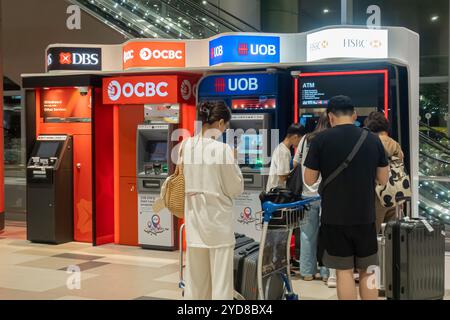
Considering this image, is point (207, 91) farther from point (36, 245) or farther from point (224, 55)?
point (36, 245)

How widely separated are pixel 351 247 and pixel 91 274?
301 centimetres

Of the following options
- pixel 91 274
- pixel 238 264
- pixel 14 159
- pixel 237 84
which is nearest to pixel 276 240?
pixel 238 264

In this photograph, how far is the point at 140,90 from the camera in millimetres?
6770

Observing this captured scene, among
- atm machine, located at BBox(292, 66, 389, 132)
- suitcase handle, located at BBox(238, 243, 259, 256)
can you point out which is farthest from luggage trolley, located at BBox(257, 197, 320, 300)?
atm machine, located at BBox(292, 66, 389, 132)

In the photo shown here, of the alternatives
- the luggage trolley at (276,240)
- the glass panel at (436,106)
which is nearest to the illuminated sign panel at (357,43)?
the luggage trolley at (276,240)

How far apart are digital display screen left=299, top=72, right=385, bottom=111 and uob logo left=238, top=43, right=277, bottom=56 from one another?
80 centimetres

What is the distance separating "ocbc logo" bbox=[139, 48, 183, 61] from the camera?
694 cm

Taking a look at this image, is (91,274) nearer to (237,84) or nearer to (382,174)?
(237,84)

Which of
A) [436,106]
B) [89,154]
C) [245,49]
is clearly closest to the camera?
[245,49]

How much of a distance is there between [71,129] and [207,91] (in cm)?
192

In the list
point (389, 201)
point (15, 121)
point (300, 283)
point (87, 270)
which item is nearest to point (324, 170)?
point (389, 201)

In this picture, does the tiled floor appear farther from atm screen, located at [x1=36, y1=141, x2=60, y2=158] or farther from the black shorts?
the black shorts

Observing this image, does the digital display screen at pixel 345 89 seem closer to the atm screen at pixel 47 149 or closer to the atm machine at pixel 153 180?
the atm machine at pixel 153 180

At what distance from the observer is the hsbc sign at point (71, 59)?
731cm
